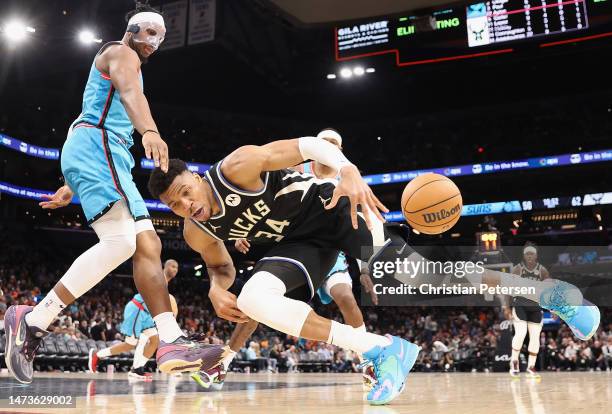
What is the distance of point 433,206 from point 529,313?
6.37 m

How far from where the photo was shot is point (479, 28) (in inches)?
615

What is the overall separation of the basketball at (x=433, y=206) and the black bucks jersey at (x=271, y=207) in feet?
1.68

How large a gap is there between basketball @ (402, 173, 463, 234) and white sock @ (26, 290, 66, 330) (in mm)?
1957

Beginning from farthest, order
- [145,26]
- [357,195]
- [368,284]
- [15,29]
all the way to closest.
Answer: [15,29], [368,284], [145,26], [357,195]

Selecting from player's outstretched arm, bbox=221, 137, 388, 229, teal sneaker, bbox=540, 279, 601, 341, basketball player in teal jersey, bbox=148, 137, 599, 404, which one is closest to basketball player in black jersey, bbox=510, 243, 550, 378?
teal sneaker, bbox=540, 279, 601, 341

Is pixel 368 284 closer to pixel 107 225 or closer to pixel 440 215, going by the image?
pixel 440 215

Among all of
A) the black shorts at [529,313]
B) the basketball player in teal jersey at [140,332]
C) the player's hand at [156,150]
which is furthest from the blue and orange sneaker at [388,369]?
the black shorts at [529,313]

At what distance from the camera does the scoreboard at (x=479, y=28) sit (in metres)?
14.9

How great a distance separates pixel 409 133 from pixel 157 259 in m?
25.1

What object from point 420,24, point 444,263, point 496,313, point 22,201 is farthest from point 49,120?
point 496,313

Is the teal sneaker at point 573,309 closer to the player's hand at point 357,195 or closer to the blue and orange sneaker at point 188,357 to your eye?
the player's hand at point 357,195

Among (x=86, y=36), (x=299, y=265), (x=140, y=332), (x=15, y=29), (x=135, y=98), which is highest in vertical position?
(x=86, y=36)

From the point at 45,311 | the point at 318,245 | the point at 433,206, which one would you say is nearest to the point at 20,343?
the point at 45,311

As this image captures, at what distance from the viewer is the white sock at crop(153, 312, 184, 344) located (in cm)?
309
